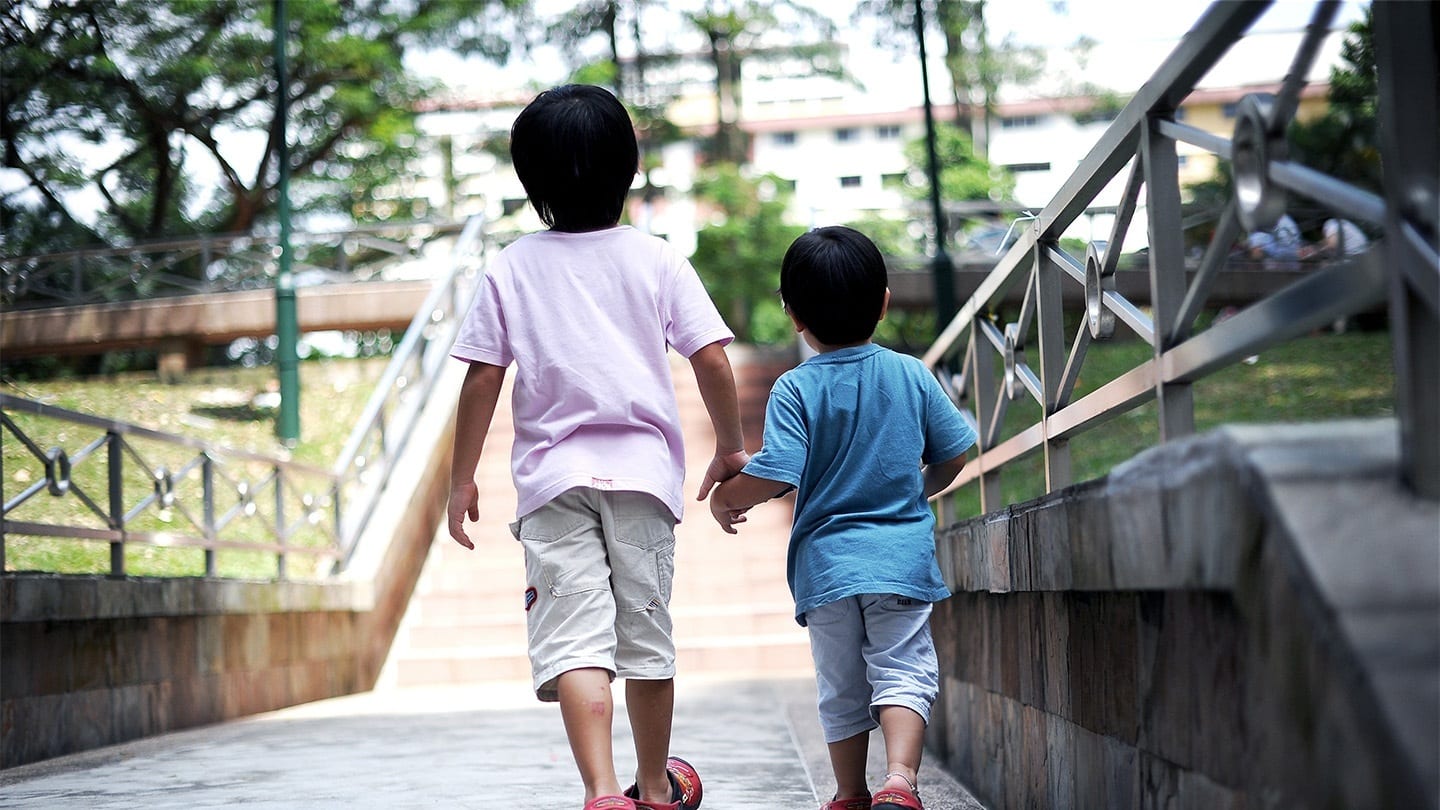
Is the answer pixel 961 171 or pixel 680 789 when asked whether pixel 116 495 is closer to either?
pixel 680 789

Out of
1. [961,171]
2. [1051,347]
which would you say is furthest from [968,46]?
[1051,347]

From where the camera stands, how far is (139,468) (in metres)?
6.72

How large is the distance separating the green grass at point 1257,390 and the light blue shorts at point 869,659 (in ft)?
1.63

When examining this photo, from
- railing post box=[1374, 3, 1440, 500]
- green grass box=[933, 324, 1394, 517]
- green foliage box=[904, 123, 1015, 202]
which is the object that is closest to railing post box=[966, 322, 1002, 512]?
green grass box=[933, 324, 1394, 517]

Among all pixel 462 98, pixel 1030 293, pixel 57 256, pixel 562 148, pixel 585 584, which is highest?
pixel 462 98

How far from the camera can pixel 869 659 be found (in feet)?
10.7

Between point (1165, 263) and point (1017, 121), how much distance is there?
28534 mm

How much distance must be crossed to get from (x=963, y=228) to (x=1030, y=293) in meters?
16.6

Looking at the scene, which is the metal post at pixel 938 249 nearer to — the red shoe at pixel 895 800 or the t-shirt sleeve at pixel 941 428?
the t-shirt sleeve at pixel 941 428

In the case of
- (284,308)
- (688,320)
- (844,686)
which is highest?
(284,308)

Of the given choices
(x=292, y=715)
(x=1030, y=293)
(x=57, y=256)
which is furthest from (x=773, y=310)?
(x=1030, y=293)

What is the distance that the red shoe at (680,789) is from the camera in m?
3.40

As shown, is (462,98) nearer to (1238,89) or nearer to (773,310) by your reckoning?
(773,310)

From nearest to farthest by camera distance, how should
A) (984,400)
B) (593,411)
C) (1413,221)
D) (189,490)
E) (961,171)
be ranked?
(1413,221), (593,411), (984,400), (189,490), (961,171)
